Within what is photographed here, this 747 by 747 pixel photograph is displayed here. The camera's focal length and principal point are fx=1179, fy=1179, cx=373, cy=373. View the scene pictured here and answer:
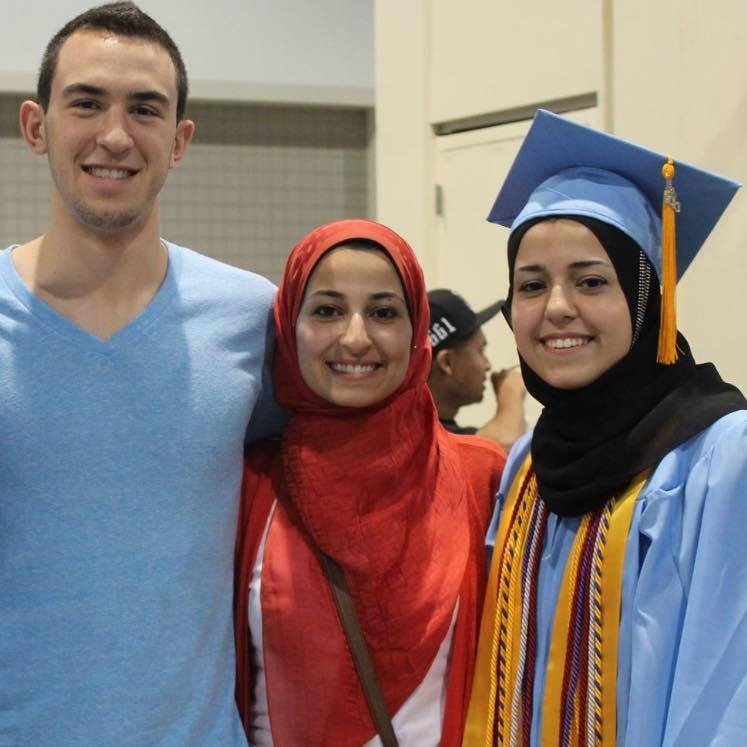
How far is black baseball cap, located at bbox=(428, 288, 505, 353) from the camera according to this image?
3693mm

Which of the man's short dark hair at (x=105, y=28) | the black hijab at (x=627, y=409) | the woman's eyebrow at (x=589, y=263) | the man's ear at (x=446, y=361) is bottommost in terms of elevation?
the black hijab at (x=627, y=409)

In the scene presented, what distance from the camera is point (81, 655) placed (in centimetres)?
176

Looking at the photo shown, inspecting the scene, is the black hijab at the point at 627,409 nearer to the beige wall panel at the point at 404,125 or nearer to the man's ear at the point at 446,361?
the man's ear at the point at 446,361

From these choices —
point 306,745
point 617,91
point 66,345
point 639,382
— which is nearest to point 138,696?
point 306,745

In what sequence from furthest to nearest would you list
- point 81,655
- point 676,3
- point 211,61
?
point 211,61 < point 676,3 < point 81,655

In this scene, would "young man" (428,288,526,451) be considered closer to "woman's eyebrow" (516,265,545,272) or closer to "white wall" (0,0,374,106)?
"woman's eyebrow" (516,265,545,272)

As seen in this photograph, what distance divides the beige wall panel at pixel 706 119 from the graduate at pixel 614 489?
1621 mm

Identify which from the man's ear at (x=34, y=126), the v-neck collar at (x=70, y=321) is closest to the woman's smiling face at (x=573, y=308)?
the v-neck collar at (x=70, y=321)

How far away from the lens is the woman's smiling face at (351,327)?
203 cm

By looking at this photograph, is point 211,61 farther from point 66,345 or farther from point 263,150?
point 66,345

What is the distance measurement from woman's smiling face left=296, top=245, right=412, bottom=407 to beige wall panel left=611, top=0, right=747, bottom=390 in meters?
1.79

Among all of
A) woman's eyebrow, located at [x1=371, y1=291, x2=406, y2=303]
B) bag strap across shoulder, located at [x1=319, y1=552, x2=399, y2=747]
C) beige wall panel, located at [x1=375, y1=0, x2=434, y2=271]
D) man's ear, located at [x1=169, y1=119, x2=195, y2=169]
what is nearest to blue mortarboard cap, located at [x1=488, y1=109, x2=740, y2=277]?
woman's eyebrow, located at [x1=371, y1=291, x2=406, y2=303]

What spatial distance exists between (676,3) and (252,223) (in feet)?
8.59

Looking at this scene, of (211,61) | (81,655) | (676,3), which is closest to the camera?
(81,655)
